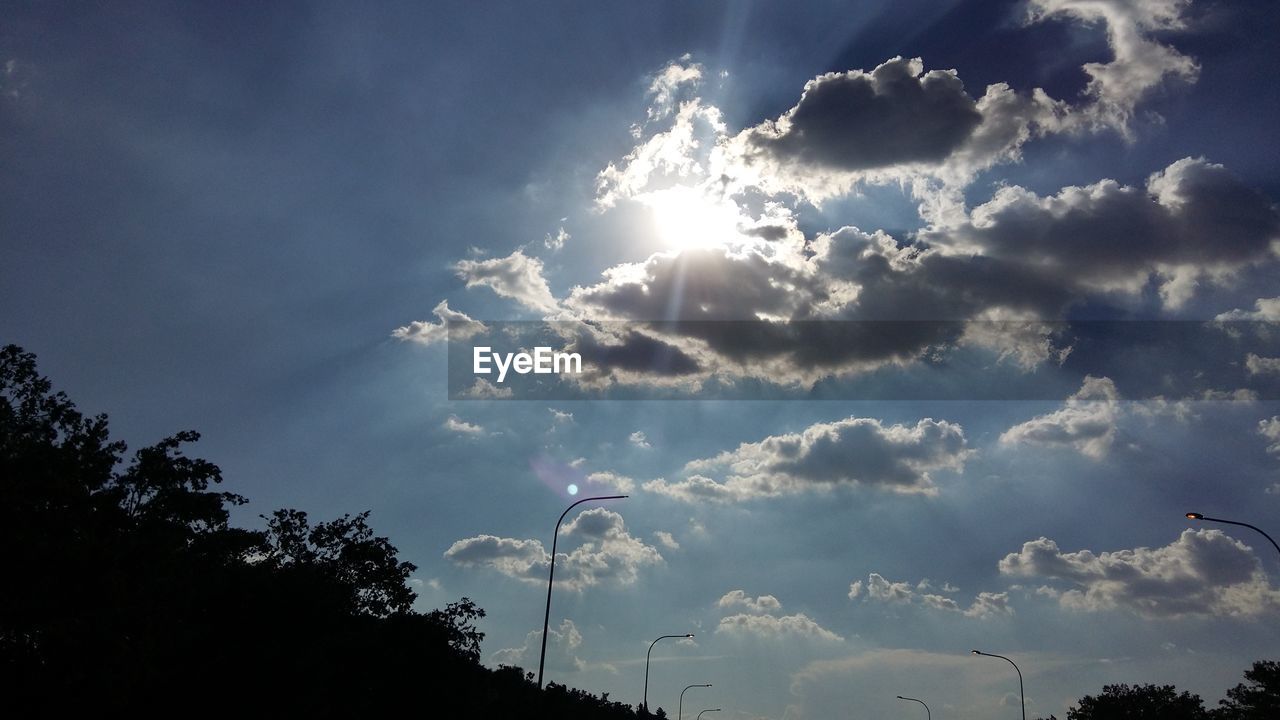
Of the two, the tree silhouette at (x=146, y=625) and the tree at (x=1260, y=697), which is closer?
the tree silhouette at (x=146, y=625)

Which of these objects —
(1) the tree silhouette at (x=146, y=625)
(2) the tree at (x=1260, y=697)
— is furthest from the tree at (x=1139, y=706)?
(1) the tree silhouette at (x=146, y=625)

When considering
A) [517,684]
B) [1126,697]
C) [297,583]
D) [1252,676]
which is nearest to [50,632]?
[297,583]

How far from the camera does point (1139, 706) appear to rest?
346ft

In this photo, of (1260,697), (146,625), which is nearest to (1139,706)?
(1260,697)

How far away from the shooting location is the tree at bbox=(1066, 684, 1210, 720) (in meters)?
99.8

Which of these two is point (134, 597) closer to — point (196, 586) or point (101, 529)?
point (196, 586)

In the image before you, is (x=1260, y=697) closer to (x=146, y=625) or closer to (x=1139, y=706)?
(x=1139, y=706)

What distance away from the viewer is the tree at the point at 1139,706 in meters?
99.8

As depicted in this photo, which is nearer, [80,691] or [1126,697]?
[80,691]

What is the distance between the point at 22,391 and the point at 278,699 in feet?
73.2

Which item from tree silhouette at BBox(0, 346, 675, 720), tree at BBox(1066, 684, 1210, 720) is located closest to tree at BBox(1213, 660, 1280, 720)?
tree at BBox(1066, 684, 1210, 720)

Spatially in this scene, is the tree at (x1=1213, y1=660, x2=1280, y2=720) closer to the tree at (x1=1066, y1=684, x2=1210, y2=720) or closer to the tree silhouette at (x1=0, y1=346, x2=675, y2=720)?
the tree at (x1=1066, y1=684, x2=1210, y2=720)

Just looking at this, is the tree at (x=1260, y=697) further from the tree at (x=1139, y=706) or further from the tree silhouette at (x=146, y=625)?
the tree silhouette at (x=146, y=625)

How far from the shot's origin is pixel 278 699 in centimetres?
3509
